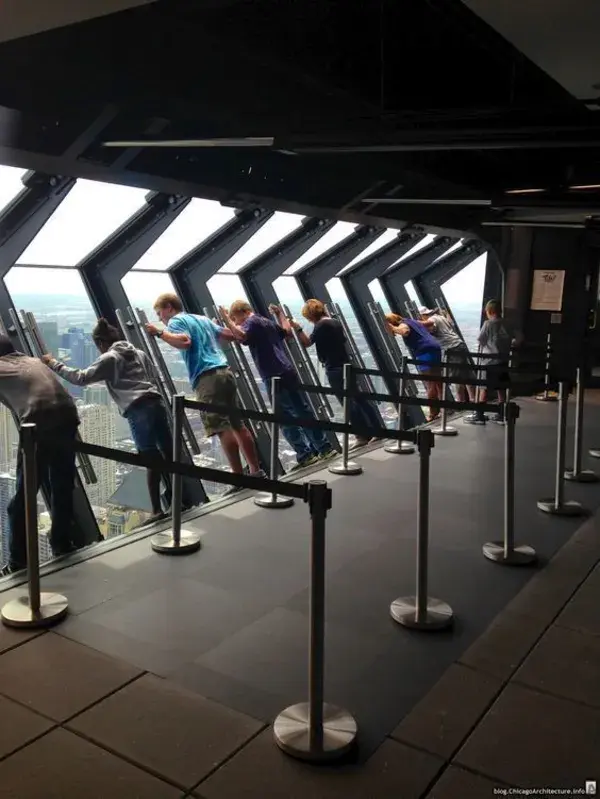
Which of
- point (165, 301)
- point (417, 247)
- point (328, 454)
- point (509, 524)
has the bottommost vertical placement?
point (328, 454)

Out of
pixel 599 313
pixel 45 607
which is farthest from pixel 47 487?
pixel 599 313

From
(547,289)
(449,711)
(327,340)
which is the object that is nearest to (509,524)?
(449,711)

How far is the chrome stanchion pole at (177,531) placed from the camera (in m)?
4.14

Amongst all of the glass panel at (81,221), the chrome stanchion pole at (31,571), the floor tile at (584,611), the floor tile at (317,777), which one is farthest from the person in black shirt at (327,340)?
the floor tile at (317,777)

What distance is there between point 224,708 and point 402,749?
2.24 ft

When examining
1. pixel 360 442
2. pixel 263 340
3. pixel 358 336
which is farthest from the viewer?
pixel 358 336

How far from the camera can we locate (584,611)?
134 inches

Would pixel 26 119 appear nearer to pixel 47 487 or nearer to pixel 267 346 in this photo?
pixel 47 487

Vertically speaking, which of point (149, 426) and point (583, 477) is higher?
point (149, 426)

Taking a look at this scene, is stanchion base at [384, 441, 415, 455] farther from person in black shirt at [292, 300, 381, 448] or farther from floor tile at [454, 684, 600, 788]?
floor tile at [454, 684, 600, 788]

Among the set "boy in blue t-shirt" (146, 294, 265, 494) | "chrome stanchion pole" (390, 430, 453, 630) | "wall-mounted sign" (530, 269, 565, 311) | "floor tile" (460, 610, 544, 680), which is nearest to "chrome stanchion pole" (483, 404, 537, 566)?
"floor tile" (460, 610, 544, 680)

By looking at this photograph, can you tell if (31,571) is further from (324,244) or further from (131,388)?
(324,244)

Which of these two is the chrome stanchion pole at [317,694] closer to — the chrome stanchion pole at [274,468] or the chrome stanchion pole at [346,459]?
the chrome stanchion pole at [274,468]

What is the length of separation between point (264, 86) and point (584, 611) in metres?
3.52
